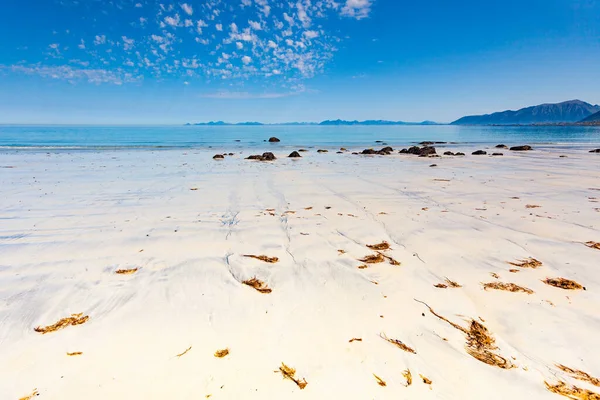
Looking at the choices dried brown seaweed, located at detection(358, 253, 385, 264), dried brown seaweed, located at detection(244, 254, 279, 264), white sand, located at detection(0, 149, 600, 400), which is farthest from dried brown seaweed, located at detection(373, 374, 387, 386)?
dried brown seaweed, located at detection(244, 254, 279, 264)

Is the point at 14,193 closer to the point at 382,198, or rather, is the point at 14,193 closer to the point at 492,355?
the point at 382,198

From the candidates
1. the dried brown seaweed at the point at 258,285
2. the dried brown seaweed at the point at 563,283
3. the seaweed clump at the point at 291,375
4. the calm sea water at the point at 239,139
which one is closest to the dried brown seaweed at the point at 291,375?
the seaweed clump at the point at 291,375

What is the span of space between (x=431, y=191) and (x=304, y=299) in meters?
8.07

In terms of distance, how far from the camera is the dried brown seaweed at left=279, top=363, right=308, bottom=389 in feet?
9.50

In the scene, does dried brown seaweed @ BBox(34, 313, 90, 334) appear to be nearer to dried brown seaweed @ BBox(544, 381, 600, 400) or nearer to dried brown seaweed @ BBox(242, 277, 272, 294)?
dried brown seaweed @ BBox(242, 277, 272, 294)

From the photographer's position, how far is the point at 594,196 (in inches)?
367

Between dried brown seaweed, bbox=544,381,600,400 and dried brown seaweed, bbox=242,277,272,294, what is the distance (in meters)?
3.33

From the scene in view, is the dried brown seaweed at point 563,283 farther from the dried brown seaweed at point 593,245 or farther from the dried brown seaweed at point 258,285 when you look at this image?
the dried brown seaweed at point 258,285

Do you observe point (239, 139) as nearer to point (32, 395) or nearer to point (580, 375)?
point (32, 395)

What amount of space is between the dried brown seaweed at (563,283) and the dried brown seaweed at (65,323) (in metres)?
6.60

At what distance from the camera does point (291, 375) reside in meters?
2.99

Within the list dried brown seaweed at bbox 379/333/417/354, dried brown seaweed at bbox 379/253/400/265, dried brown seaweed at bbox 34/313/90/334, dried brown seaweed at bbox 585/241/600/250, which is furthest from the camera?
dried brown seaweed at bbox 585/241/600/250

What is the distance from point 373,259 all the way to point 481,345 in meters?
2.23

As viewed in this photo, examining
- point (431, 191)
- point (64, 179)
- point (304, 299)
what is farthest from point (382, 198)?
point (64, 179)
